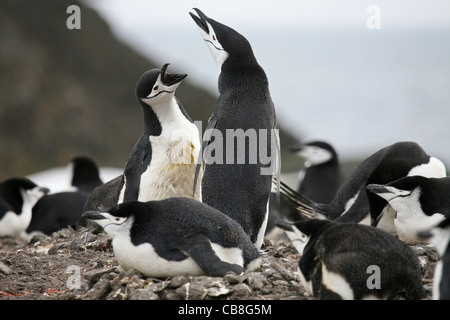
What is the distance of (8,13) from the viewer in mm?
21141

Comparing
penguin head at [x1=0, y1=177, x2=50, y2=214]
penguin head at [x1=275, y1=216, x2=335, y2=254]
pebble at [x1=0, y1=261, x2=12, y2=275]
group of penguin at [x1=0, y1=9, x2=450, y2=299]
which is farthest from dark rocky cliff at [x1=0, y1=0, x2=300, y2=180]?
penguin head at [x1=275, y1=216, x2=335, y2=254]

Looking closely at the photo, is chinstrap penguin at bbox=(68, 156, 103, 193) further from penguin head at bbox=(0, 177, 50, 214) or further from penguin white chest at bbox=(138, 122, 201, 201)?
penguin white chest at bbox=(138, 122, 201, 201)

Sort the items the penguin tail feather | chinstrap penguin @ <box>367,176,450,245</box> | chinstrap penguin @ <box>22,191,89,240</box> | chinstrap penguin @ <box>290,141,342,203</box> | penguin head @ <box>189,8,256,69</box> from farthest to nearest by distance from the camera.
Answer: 1. chinstrap penguin @ <box>290,141,342,203</box>
2. chinstrap penguin @ <box>22,191,89,240</box>
3. the penguin tail feather
4. penguin head @ <box>189,8,256,69</box>
5. chinstrap penguin @ <box>367,176,450,245</box>

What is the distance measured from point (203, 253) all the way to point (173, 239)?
16 cm

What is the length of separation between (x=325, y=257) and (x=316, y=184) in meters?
5.45

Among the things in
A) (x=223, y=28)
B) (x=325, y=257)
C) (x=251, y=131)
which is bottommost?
(x=325, y=257)

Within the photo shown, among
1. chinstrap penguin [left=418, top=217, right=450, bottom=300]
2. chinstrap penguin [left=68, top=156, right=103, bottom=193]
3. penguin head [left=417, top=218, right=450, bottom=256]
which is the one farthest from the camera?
chinstrap penguin [left=68, top=156, right=103, bottom=193]

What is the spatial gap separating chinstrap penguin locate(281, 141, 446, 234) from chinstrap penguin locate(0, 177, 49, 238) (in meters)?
3.69

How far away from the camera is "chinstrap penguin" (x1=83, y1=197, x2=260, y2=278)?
10.8ft

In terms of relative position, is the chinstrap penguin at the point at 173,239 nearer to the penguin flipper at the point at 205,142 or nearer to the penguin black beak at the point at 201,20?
the penguin flipper at the point at 205,142

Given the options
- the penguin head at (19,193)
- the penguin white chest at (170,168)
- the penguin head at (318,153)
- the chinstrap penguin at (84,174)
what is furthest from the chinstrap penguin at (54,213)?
the penguin head at (318,153)

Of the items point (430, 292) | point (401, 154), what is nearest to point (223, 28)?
point (401, 154)

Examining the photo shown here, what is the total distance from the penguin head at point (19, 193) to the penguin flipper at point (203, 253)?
486cm
